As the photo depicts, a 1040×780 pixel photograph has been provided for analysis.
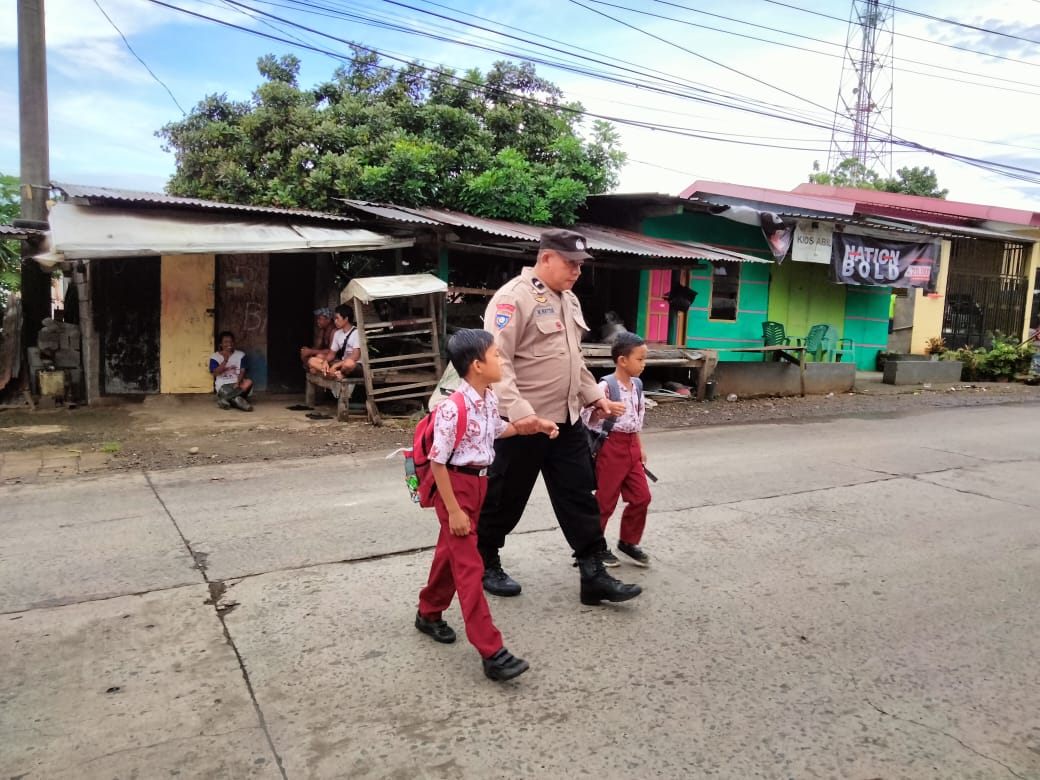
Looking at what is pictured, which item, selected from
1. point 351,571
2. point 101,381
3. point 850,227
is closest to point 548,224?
point 850,227

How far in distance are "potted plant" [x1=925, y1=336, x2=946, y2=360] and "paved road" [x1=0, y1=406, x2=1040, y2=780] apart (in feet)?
43.9

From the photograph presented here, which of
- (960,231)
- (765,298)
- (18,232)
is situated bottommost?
(765,298)

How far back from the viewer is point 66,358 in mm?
9469

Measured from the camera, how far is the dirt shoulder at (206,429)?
6.96 m

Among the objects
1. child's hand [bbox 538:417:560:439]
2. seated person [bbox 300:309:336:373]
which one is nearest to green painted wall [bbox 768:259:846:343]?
seated person [bbox 300:309:336:373]

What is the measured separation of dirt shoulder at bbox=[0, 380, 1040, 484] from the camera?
22.9ft

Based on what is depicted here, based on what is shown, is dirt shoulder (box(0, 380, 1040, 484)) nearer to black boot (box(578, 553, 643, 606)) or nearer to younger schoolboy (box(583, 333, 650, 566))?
younger schoolboy (box(583, 333, 650, 566))

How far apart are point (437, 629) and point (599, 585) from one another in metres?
0.80

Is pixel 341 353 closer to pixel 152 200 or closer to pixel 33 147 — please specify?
pixel 152 200

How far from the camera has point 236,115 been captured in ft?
51.2

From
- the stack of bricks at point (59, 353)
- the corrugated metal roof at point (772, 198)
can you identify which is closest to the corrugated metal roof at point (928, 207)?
the corrugated metal roof at point (772, 198)

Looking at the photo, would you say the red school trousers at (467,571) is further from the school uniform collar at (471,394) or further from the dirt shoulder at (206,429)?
the dirt shoulder at (206,429)

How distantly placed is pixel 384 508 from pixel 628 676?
2.78 meters

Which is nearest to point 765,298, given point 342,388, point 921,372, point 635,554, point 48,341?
point 921,372
